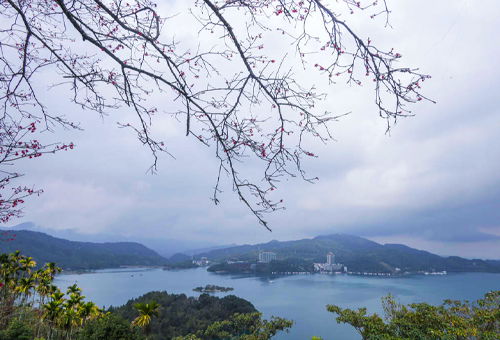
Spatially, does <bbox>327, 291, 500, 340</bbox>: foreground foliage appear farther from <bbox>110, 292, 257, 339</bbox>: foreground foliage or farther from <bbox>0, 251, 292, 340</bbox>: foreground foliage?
<bbox>110, 292, 257, 339</bbox>: foreground foliage

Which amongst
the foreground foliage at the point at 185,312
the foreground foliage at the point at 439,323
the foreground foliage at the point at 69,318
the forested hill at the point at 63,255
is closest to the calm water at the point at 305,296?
the foreground foliage at the point at 185,312

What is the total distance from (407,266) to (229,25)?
371ft

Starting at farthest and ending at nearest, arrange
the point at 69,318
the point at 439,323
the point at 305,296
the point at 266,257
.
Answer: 1. the point at 266,257
2. the point at 305,296
3. the point at 69,318
4. the point at 439,323

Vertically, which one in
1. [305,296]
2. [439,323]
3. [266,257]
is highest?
[439,323]

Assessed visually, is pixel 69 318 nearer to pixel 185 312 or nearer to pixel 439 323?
pixel 439 323

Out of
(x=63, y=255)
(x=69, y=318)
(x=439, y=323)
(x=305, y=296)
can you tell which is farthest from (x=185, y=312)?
(x=63, y=255)

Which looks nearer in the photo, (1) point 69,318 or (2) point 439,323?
(2) point 439,323

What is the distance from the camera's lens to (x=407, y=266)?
9625 centimetres

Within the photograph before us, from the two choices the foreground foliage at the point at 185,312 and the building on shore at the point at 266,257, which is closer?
the foreground foliage at the point at 185,312

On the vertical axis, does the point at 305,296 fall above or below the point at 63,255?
below

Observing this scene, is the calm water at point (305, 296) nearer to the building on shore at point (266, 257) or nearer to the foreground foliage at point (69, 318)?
the foreground foliage at point (69, 318)

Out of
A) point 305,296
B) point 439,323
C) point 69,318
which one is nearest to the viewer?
point 439,323

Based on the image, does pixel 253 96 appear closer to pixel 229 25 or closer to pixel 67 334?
pixel 229 25

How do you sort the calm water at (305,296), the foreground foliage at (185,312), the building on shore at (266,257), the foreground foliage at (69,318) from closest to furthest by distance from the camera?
the foreground foliage at (69,318) < the foreground foliage at (185,312) < the calm water at (305,296) < the building on shore at (266,257)
